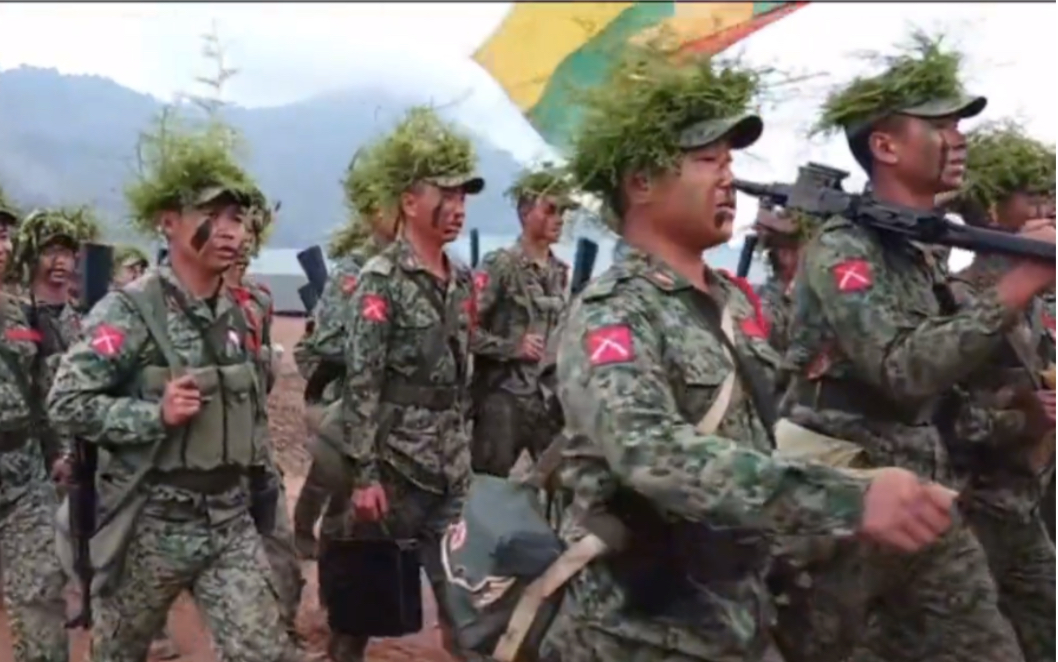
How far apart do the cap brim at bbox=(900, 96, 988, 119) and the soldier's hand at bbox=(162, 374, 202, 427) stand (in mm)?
2529

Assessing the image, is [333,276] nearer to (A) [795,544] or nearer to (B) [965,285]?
(B) [965,285]

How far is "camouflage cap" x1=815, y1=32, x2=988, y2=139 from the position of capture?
5.00 m

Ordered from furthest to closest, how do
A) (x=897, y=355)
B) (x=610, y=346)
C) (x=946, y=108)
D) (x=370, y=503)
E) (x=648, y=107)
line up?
(x=370, y=503), (x=946, y=108), (x=897, y=355), (x=648, y=107), (x=610, y=346)

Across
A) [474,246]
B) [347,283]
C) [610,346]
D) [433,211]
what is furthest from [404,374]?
[474,246]

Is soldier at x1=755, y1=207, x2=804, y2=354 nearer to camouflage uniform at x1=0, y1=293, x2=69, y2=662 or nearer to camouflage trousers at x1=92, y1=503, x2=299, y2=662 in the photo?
camouflage trousers at x1=92, y1=503, x2=299, y2=662

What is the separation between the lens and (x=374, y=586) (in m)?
6.56

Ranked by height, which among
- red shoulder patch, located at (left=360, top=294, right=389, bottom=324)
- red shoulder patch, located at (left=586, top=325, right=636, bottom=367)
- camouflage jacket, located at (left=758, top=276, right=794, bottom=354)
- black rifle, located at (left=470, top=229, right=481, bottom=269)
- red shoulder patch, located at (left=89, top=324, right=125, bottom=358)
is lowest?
black rifle, located at (left=470, top=229, right=481, bottom=269)

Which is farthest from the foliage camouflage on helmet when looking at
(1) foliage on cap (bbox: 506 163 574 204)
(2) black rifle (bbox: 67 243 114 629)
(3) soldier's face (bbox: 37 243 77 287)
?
(3) soldier's face (bbox: 37 243 77 287)

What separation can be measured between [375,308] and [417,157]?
0.76 m

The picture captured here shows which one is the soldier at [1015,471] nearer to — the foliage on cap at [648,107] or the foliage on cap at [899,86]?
the foliage on cap at [899,86]

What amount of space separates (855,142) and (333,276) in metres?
4.46

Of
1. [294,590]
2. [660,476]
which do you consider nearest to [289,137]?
[294,590]

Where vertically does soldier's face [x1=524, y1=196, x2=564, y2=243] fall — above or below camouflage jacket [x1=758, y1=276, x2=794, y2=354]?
above

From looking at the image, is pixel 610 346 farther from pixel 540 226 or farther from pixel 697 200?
pixel 540 226
